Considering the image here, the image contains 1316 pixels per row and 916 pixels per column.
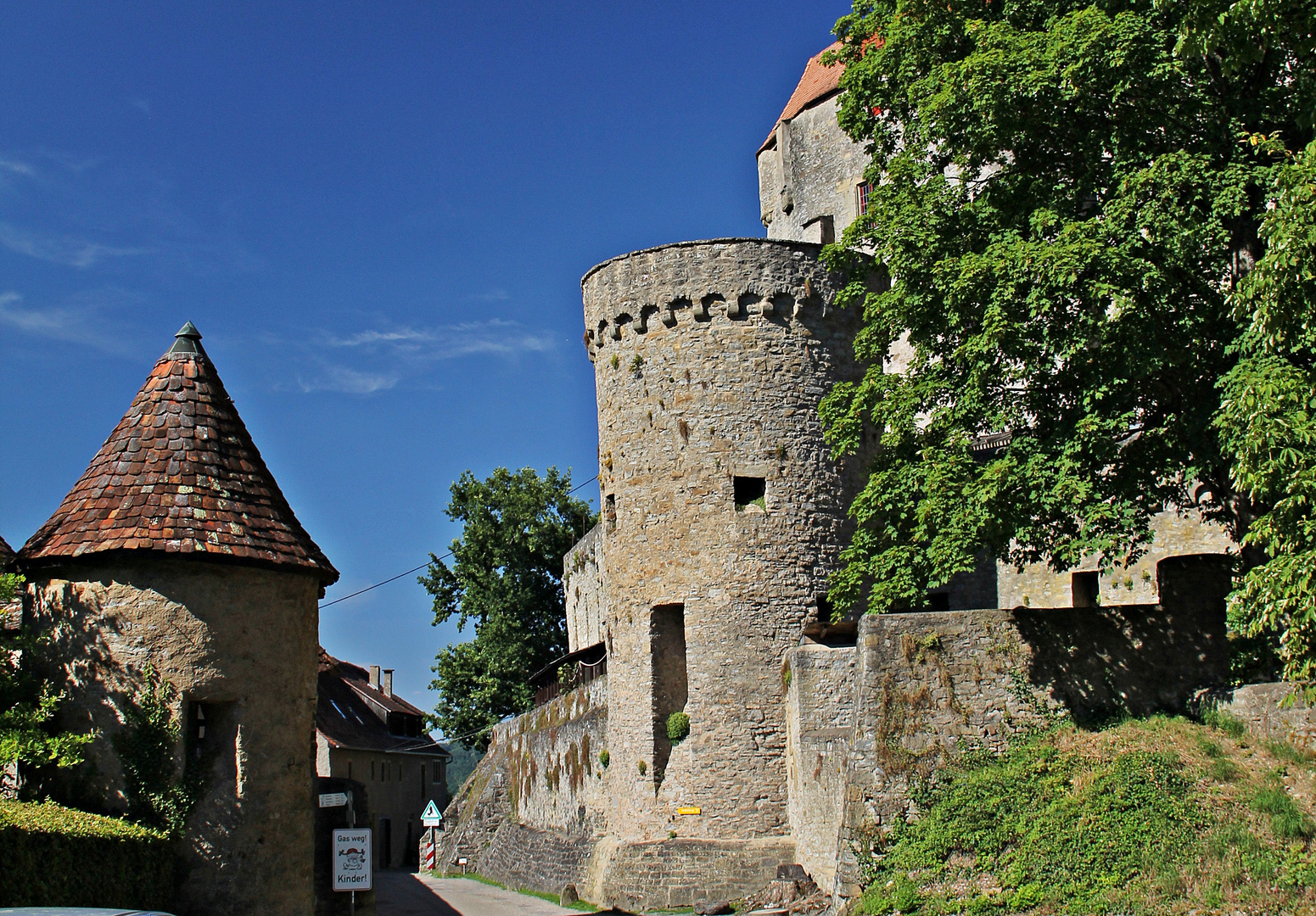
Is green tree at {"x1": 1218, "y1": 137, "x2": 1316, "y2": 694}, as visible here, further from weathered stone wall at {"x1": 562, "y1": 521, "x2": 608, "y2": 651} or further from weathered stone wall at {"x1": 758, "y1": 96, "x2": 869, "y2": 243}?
weathered stone wall at {"x1": 758, "y1": 96, "x2": 869, "y2": 243}

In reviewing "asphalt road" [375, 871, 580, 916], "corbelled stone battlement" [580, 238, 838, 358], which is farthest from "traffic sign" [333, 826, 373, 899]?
"corbelled stone battlement" [580, 238, 838, 358]

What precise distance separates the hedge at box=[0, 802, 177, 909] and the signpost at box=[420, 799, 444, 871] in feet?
53.0

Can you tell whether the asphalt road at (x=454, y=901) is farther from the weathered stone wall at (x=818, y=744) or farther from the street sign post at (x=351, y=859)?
the street sign post at (x=351, y=859)

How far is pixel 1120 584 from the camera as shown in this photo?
2209 centimetres

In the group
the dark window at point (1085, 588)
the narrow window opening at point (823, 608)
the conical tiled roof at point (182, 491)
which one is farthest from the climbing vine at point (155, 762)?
the dark window at point (1085, 588)

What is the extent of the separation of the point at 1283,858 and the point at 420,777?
43097 millimetres

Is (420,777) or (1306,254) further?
(420,777)

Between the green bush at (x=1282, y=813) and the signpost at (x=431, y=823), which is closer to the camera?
the green bush at (x=1282, y=813)

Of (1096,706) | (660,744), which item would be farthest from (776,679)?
(1096,706)

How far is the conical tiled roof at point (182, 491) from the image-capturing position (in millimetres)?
12734

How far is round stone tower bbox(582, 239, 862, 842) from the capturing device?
1919 centimetres

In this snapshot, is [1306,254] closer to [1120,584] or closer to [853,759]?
[853,759]

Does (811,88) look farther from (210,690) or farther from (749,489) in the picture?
(210,690)

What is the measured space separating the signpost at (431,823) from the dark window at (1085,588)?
1449cm
